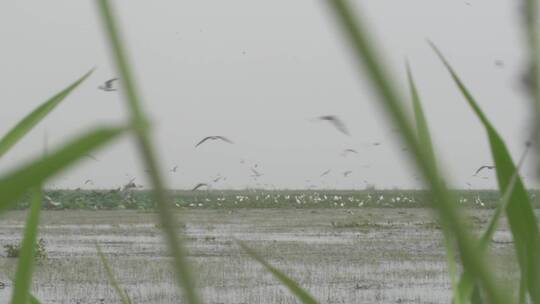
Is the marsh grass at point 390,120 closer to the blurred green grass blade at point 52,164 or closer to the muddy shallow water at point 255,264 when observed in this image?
the blurred green grass blade at point 52,164

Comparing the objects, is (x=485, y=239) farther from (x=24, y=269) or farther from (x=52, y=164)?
(x=52, y=164)

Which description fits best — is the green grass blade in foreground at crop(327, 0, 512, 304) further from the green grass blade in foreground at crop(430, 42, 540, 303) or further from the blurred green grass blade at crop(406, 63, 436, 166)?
the blurred green grass blade at crop(406, 63, 436, 166)

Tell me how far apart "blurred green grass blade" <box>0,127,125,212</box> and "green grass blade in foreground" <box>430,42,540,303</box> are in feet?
1.19

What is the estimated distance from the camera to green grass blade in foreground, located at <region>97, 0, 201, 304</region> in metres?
0.26

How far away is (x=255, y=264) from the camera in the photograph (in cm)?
1612

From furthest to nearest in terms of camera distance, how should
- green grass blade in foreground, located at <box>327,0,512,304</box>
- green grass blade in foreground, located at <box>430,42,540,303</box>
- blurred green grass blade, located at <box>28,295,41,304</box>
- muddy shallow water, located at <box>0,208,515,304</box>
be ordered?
muddy shallow water, located at <box>0,208,515,304</box>, blurred green grass blade, located at <box>28,295,41,304</box>, green grass blade in foreground, located at <box>430,42,540,303</box>, green grass blade in foreground, located at <box>327,0,512,304</box>

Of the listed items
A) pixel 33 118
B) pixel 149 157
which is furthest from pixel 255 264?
pixel 149 157

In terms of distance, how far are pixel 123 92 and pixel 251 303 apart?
12.1 meters

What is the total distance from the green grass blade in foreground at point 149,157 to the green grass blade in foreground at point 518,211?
33 centimetres

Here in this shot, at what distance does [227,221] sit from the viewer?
30.3 meters

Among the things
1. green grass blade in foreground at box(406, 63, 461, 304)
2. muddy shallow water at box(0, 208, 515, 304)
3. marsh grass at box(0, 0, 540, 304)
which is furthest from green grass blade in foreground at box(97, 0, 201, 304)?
muddy shallow water at box(0, 208, 515, 304)

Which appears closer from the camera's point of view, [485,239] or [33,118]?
[33,118]

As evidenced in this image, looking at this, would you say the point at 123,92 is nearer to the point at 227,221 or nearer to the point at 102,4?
the point at 102,4

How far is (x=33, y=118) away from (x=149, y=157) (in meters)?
0.38
